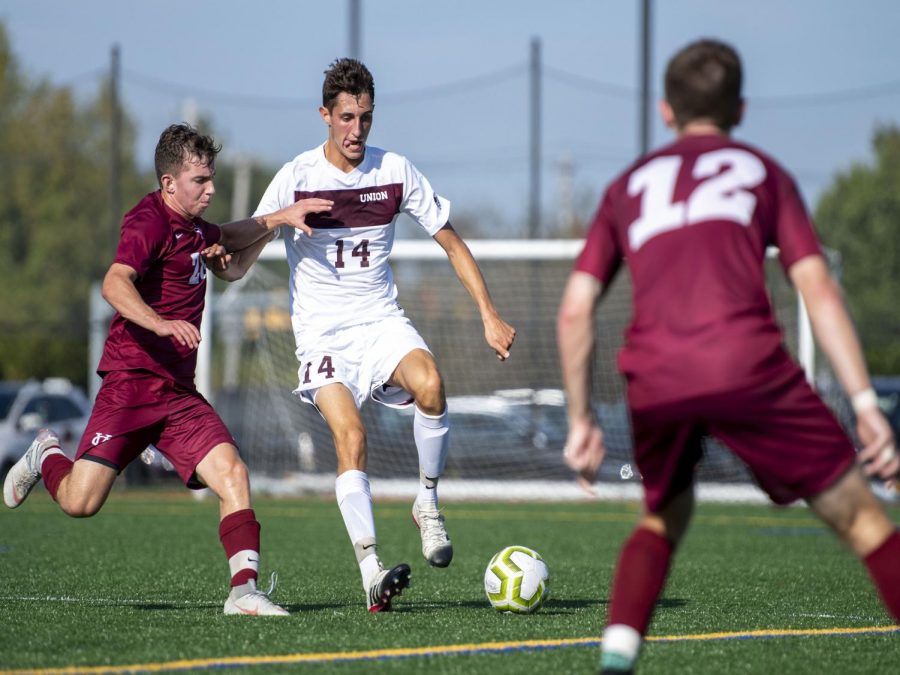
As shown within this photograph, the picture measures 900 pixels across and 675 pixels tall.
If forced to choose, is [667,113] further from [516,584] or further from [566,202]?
[566,202]

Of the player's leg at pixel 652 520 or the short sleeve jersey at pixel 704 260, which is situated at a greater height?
the short sleeve jersey at pixel 704 260

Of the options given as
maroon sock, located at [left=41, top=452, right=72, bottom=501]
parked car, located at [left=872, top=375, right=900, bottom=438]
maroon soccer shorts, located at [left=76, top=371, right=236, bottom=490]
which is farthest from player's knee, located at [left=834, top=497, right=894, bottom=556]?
parked car, located at [left=872, top=375, right=900, bottom=438]

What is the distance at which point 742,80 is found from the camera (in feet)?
12.4

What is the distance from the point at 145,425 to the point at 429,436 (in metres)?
1.41

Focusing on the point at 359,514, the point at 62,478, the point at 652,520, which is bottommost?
the point at 359,514

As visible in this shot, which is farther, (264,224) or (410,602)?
(410,602)

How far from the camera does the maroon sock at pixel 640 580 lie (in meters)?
3.72

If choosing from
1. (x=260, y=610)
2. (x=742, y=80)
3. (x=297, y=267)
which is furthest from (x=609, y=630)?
(x=297, y=267)

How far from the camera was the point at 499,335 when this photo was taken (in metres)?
6.35

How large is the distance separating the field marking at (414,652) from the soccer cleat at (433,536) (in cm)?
116

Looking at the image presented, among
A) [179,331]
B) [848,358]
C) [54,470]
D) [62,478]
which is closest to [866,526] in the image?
[848,358]

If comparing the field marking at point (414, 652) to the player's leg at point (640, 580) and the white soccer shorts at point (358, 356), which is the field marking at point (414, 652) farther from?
the white soccer shorts at point (358, 356)

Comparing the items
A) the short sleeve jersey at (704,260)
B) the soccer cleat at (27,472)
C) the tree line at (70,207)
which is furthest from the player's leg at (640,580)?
the tree line at (70,207)

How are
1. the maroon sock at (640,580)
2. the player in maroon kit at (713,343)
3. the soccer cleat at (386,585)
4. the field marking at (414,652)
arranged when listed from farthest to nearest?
the soccer cleat at (386,585) → the field marking at (414,652) → the maroon sock at (640,580) → the player in maroon kit at (713,343)
